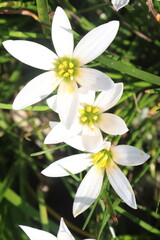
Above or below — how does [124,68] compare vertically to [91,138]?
above

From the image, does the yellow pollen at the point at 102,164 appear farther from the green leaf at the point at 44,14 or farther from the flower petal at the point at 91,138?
the green leaf at the point at 44,14

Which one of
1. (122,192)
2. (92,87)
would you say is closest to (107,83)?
(92,87)

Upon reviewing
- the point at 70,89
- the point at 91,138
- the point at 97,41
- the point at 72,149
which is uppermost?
the point at 97,41

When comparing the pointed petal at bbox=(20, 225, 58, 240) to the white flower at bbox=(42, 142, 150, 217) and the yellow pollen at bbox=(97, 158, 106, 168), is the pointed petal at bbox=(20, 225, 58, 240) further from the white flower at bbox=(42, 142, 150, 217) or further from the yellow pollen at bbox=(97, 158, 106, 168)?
the yellow pollen at bbox=(97, 158, 106, 168)

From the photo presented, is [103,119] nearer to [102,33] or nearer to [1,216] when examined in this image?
[102,33]

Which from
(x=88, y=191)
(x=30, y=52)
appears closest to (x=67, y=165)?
(x=88, y=191)

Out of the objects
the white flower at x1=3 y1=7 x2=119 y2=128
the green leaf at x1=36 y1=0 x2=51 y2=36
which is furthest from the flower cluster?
the green leaf at x1=36 y1=0 x2=51 y2=36

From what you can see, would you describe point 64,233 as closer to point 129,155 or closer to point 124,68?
point 129,155
